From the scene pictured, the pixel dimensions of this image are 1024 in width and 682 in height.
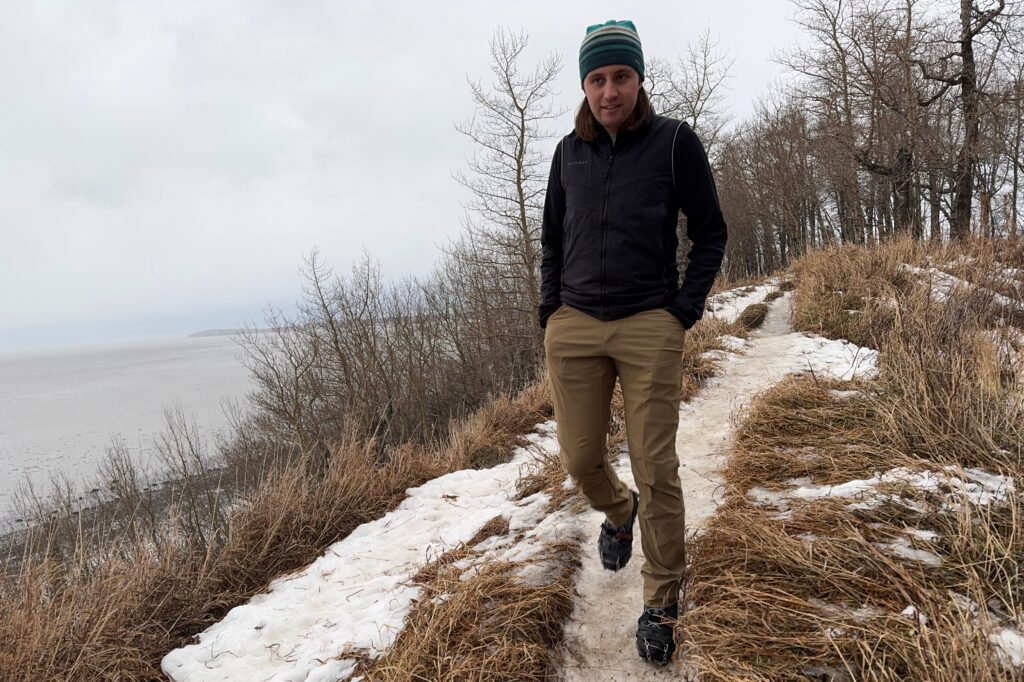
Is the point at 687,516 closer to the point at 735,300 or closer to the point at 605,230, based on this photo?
the point at 605,230

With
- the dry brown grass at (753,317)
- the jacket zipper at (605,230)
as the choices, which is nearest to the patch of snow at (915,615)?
the jacket zipper at (605,230)

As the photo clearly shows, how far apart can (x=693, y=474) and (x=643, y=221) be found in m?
2.37

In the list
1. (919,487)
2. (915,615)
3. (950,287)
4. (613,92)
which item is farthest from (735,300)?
(915,615)

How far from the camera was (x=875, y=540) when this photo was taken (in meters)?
2.04

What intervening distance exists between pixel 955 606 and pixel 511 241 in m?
16.2

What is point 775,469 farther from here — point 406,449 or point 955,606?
point 406,449

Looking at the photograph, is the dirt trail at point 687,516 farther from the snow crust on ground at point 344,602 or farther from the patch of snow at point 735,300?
the patch of snow at point 735,300

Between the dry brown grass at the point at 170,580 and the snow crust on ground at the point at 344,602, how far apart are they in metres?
0.19

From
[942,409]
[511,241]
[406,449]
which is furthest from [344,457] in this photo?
[511,241]

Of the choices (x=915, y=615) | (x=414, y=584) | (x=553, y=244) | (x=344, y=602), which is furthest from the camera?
(x=344, y=602)

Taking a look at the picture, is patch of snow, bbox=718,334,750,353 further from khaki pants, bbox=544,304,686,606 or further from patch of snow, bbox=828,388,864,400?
khaki pants, bbox=544,304,686,606

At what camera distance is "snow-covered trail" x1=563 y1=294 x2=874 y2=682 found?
2070 millimetres

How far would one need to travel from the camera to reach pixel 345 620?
9.15ft

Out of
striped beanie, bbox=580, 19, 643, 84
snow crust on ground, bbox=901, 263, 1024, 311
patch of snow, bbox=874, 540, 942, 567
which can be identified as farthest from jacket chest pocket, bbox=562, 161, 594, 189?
snow crust on ground, bbox=901, 263, 1024, 311
